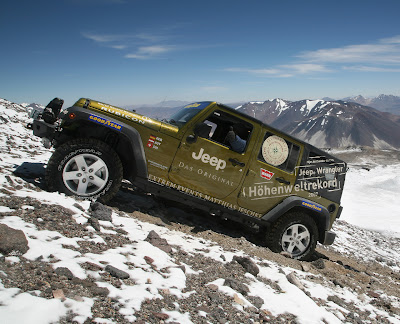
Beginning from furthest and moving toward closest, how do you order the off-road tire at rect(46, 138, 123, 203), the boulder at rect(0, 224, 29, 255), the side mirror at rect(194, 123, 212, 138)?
the side mirror at rect(194, 123, 212, 138) < the off-road tire at rect(46, 138, 123, 203) < the boulder at rect(0, 224, 29, 255)

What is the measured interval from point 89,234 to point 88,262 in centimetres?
71

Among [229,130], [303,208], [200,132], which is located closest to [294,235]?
[303,208]

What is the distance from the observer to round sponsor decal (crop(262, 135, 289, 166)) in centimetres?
533

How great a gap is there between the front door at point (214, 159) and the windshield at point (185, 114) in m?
0.23

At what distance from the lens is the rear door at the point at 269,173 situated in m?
5.30

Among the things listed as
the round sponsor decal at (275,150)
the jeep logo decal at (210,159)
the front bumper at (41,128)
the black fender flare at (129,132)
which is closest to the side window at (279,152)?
the round sponsor decal at (275,150)

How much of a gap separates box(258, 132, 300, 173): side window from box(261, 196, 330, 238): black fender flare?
0.57m

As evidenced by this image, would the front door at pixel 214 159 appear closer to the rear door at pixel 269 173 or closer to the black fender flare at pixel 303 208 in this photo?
the rear door at pixel 269 173

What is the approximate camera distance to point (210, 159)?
507cm

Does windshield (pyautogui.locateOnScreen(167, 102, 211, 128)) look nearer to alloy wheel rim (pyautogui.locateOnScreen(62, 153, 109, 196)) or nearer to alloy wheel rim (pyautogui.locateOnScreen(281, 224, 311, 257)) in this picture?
alloy wheel rim (pyautogui.locateOnScreen(62, 153, 109, 196))

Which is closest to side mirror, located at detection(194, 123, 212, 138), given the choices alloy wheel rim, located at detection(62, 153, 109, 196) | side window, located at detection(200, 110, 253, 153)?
side window, located at detection(200, 110, 253, 153)

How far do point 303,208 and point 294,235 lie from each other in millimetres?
537

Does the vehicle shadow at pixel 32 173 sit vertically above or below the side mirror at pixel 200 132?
below

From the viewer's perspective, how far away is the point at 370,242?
9.72 meters
